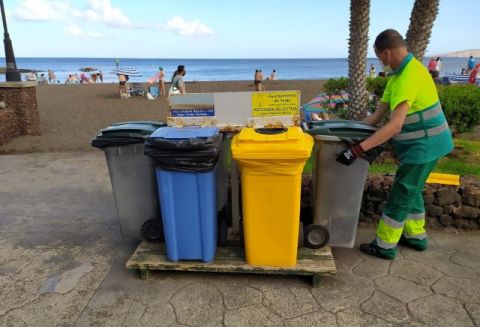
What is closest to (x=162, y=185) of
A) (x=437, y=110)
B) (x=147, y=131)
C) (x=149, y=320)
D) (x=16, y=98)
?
(x=147, y=131)

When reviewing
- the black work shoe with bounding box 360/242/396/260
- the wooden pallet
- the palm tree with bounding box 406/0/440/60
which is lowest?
the black work shoe with bounding box 360/242/396/260

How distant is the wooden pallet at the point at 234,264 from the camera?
3.19 metres

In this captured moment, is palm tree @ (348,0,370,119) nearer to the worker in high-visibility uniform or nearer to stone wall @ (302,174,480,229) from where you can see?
stone wall @ (302,174,480,229)

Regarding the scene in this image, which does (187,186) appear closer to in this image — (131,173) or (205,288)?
(131,173)

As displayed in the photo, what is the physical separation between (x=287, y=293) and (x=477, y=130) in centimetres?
788

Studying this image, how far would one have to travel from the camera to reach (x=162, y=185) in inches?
123

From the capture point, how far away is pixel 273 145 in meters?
2.91

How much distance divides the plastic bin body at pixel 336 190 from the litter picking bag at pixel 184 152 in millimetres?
957

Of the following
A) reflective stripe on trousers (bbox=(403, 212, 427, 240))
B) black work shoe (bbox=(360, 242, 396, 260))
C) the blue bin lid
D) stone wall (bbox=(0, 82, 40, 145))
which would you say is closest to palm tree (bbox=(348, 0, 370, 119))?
reflective stripe on trousers (bbox=(403, 212, 427, 240))

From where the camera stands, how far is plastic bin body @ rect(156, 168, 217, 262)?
10.2 ft

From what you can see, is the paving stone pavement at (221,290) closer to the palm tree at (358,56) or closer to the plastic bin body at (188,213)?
the plastic bin body at (188,213)

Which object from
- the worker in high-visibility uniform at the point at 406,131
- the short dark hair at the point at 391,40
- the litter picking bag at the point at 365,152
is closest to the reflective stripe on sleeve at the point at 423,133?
the worker in high-visibility uniform at the point at 406,131

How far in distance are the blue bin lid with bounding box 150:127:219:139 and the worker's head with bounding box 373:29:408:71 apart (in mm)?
1527

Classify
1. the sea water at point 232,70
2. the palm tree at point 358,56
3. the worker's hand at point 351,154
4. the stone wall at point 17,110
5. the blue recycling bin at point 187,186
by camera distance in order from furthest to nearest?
the sea water at point 232,70, the stone wall at point 17,110, the palm tree at point 358,56, the worker's hand at point 351,154, the blue recycling bin at point 187,186
